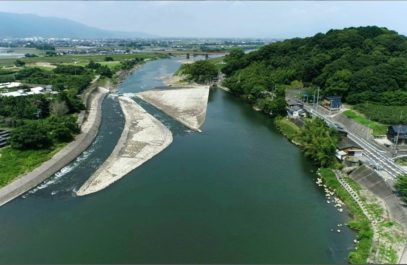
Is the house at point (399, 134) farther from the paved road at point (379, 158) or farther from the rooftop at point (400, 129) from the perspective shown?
the paved road at point (379, 158)

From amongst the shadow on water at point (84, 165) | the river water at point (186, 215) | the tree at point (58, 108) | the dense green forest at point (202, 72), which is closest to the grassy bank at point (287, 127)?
the river water at point (186, 215)

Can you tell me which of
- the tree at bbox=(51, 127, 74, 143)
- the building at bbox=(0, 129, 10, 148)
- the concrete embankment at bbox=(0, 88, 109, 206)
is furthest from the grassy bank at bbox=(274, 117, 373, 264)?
the building at bbox=(0, 129, 10, 148)

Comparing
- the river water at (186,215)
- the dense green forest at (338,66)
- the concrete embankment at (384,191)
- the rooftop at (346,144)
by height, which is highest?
the dense green forest at (338,66)

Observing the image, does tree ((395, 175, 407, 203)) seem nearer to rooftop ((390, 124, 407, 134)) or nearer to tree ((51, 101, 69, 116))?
rooftop ((390, 124, 407, 134))

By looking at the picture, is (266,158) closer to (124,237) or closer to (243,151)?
(243,151)

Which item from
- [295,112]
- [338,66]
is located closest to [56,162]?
[295,112]

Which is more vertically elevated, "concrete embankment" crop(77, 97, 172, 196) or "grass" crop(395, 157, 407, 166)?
"grass" crop(395, 157, 407, 166)
